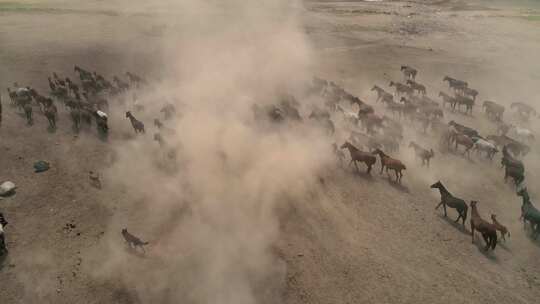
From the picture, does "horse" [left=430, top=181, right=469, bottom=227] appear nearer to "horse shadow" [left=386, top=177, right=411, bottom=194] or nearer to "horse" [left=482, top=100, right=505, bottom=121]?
"horse shadow" [left=386, top=177, right=411, bottom=194]

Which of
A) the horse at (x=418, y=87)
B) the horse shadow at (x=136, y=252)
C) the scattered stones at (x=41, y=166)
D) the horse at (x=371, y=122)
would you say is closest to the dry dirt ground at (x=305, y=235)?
the horse shadow at (x=136, y=252)

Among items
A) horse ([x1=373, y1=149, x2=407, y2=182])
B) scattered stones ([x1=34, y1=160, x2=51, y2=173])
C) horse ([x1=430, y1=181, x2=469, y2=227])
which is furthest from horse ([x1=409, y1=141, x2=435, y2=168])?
scattered stones ([x1=34, y1=160, x2=51, y2=173])

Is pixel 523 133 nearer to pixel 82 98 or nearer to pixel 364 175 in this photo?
pixel 364 175

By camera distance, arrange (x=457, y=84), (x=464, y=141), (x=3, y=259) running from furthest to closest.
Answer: (x=457, y=84) < (x=464, y=141) < (x=3, y=259)

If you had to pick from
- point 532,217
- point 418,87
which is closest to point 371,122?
point 418,87

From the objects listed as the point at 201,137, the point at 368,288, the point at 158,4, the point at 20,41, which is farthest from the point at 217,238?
the point at 158,4

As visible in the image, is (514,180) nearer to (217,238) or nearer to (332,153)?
(332,153)

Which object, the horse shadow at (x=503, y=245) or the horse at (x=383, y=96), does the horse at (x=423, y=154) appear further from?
the horse at (x=383, y=96)
